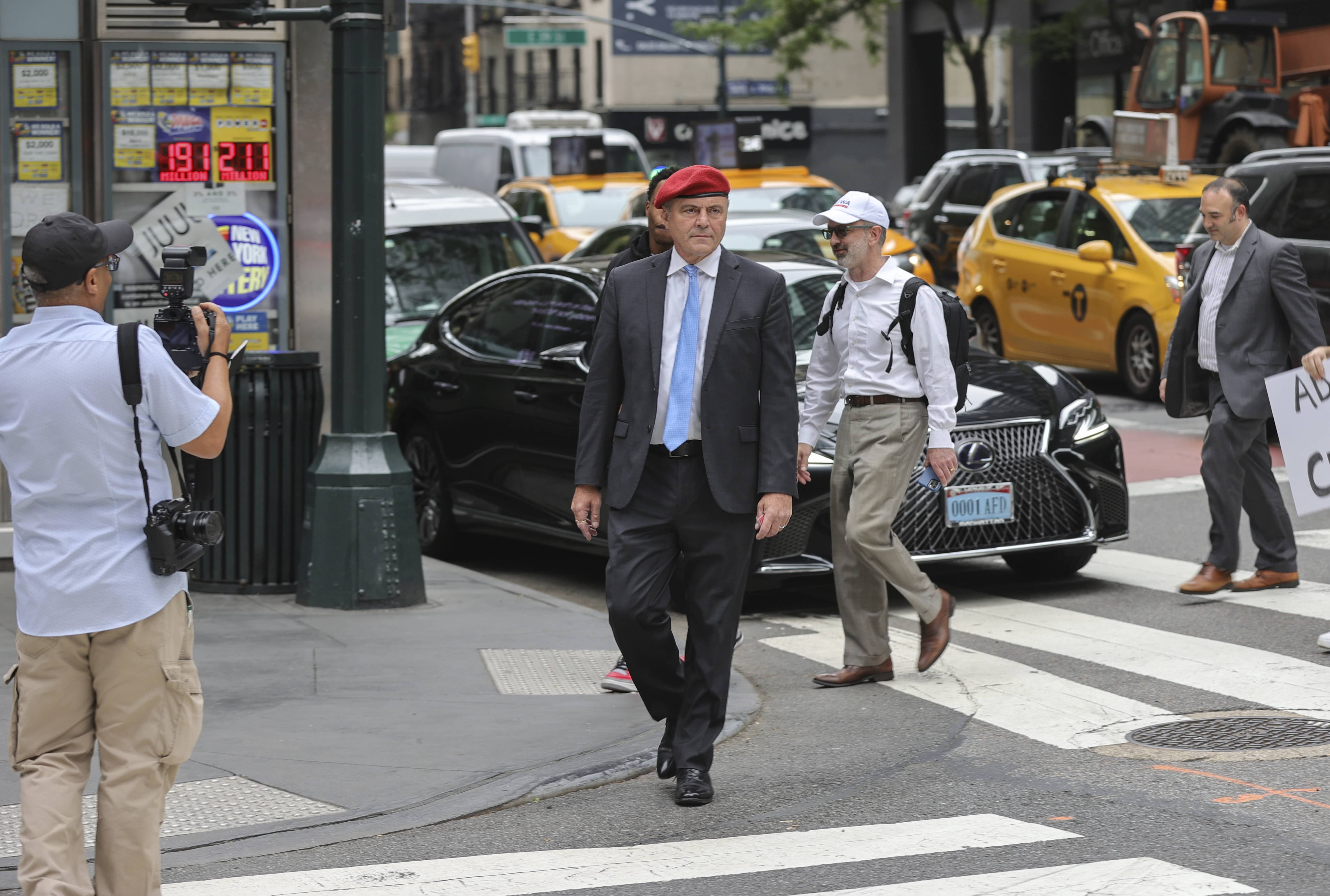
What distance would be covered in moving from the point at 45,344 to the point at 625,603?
203 cm

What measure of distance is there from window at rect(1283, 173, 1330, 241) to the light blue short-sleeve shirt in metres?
10.1

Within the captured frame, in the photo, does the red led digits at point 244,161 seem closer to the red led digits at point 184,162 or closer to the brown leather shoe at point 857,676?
the red led digits at point 184,162

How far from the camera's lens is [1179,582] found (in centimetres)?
915

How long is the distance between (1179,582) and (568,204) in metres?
15.5

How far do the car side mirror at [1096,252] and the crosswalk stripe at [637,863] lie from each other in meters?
11.0

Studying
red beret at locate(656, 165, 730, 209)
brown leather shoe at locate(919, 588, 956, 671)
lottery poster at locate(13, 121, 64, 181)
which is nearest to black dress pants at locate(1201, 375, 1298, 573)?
brown leather shoe at locate(919, 588, 956, 671)

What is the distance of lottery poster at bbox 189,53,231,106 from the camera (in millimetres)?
9219

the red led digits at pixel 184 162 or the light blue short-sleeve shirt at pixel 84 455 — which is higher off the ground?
the red led digits at pixel 184 162

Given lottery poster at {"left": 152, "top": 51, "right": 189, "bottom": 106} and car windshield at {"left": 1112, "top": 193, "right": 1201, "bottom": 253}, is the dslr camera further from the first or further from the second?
car windshield at {"left": 1112, "top": 193, "right": 1201, "bottom": 253}

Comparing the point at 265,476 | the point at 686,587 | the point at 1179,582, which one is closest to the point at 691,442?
the point at 686,587

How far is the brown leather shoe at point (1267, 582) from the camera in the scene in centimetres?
875

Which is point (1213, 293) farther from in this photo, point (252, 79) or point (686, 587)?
point (252, 79)

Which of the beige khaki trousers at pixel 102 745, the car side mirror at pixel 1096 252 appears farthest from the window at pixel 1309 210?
the beige khaki trousers at pixel 102 745

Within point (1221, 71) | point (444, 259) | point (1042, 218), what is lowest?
point (444, 259)
